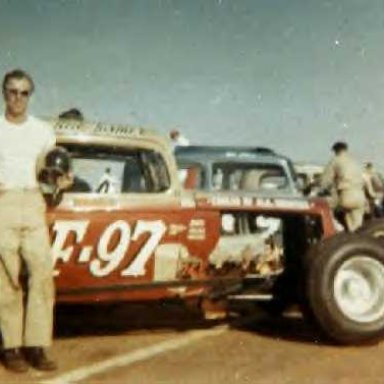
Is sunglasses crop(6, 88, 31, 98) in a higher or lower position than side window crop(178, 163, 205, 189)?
higher

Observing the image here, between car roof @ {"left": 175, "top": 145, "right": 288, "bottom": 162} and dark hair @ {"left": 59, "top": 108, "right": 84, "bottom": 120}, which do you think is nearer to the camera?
dark hair @ {"left": 59, "top": 108, "right": 84, "bottom": 120}

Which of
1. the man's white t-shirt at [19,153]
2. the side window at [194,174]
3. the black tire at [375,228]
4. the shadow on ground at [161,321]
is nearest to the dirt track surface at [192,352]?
the shadow on ground at [161,321]

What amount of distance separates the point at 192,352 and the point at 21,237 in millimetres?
1579

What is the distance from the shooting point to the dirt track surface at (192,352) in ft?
19.4

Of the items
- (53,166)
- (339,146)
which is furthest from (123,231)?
(339,146)

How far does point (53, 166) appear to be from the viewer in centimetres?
622

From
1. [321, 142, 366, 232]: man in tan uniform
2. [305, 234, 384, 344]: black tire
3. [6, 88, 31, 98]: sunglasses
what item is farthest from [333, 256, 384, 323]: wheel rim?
[321, 142, 366, 232]: man in tan uniform

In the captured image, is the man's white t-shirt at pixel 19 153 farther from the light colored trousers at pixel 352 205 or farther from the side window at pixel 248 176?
the light colored trousers at pixel 352 205

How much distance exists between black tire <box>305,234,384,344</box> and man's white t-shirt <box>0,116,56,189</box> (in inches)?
94.5

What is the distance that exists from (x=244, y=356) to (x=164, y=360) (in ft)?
1.97

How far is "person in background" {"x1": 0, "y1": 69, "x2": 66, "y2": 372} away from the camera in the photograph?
5.99 meters

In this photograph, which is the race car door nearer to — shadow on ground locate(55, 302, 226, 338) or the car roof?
shadow on ground locate(55, 302, 226, 338)

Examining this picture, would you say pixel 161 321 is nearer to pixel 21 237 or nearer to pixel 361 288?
pixel 361 288

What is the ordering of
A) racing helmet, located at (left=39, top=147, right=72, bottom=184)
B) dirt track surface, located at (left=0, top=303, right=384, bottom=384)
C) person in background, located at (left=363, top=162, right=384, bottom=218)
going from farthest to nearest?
person in background, located at (left=363, top=162, right=384, bottom=218), racing helmet, located at (left=39, top=147, right=72, bottom=184), dirt track surface, located at (left=0, top=303, right=384, bottom=384)
